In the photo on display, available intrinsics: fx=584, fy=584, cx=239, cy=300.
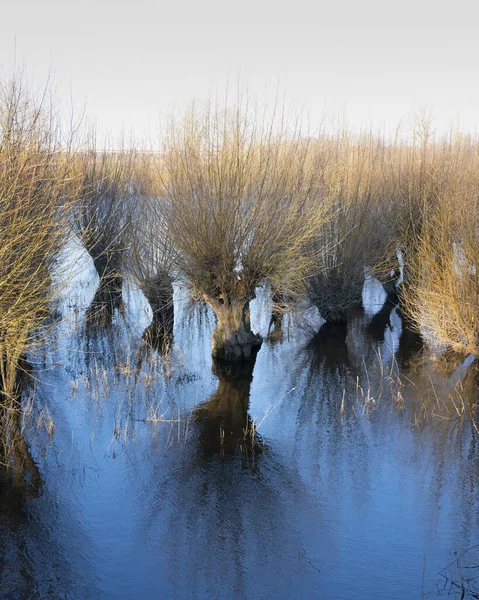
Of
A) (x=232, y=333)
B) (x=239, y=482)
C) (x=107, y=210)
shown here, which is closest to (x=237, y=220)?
(x=232, y=333)

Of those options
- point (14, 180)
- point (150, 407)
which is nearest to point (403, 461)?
point (150, 407)

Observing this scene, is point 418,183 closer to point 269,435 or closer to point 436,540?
point 269,435

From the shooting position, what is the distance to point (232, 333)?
521 inches

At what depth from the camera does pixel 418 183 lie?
57.9ft

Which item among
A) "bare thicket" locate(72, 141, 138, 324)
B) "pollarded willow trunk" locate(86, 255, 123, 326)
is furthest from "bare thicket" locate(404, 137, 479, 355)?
"pollarded willow trunk" locate(86, 255, 123, 326)

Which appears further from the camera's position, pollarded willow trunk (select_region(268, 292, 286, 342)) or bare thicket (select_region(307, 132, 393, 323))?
pollarded willow trunk (select_region(268, 292, 286, 342))

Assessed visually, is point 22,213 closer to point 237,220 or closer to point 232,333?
point 237,220

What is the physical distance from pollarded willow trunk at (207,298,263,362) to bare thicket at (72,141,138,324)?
4973 millimetres

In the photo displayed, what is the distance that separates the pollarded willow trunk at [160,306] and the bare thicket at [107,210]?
1.36m

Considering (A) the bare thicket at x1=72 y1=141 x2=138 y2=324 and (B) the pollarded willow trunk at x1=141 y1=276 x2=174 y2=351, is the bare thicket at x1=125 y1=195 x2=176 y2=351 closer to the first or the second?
(B) the pollarded willow trunk at x1=141 y1=276 x2=174 y2=351

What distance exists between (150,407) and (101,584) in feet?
14.8

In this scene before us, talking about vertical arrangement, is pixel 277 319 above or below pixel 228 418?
above

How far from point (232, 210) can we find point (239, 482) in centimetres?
605

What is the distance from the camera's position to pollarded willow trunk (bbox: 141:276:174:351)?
15672 millimetres
